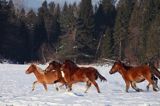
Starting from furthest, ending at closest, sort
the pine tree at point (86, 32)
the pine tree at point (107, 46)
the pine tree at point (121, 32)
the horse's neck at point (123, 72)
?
the pine tree at point (86, 32)
the pine tree at point (121, 32)
the pine tree at point (107, 46)
the horse's neck at point (123, 72)

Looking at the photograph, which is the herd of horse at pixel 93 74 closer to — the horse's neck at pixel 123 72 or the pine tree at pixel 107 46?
the horse's neck at pixel 123 72

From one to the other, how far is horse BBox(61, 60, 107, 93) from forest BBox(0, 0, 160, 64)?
153ft

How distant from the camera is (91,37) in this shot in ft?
270

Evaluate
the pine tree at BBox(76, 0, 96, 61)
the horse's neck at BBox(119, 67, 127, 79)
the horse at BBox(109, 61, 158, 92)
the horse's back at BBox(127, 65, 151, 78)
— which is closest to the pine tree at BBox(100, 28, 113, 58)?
the pine tree at BBox(76, 0, 96, 61)

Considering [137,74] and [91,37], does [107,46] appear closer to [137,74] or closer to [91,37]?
[91,37]

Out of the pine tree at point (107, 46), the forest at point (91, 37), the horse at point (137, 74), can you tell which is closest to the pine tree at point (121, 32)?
the forest at point (91, 37)

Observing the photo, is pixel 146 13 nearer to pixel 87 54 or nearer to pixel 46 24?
pixel 87 54

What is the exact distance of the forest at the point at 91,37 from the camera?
72.8 meters

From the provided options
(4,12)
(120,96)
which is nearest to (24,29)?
(4,12)

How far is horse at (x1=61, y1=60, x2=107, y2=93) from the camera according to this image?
19188 mm

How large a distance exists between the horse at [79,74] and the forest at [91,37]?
4677 cm

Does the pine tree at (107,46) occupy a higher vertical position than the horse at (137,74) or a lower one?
lower

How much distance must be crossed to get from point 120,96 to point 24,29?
73560 mm

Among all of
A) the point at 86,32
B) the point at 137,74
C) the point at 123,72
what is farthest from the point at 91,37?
the point at 137,74
